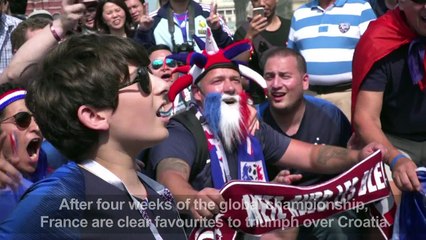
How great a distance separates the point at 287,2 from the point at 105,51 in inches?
297

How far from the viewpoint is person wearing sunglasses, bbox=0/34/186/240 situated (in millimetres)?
2281

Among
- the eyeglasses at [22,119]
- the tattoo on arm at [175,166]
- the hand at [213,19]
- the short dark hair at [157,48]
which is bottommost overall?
the short dark hair at [157,48]

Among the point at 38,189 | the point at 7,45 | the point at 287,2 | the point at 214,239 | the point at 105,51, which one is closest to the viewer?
the point at 38,189

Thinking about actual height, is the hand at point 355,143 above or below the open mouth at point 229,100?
below

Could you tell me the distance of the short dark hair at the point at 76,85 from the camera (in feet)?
7.79

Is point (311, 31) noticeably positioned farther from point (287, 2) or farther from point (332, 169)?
point (287, 2)

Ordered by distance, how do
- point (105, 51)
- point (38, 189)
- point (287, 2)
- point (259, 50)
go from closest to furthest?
point (38, 189)
point (105, 51)
point (259, 50)
point (287, 2)

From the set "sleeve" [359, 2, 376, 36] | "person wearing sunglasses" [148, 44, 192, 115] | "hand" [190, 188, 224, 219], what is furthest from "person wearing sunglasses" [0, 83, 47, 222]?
"sleeve" [359, 2, 376, 36]

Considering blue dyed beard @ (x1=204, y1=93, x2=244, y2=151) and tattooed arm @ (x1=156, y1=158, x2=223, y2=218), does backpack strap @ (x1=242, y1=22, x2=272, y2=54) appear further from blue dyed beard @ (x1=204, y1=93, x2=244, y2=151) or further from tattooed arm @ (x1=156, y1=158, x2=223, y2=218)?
tattooed arm @ (x1=156, y1=158, x2=223, y2=218)

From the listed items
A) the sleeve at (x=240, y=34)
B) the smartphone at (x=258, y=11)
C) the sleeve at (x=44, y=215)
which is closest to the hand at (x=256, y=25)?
the smartphone at (x=258, y=11)

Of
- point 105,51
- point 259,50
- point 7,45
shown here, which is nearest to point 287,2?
point 259,50

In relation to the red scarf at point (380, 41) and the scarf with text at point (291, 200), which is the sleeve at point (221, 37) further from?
the scarf with text at point (291, 200)

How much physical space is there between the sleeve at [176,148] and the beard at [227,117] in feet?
0.57

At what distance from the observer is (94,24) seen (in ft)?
22.7
